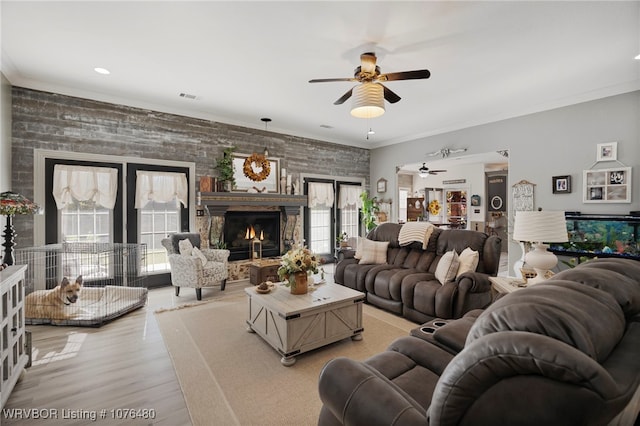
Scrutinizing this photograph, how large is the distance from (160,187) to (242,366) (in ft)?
11.9

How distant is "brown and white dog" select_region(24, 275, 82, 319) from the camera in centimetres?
343

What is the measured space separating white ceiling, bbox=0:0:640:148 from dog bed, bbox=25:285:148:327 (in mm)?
2899

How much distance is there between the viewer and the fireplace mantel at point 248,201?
5215mm

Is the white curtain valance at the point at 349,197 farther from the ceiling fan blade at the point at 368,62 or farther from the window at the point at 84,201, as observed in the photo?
the window at the point at 84,201

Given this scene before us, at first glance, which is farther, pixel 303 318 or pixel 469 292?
pixel 469 292

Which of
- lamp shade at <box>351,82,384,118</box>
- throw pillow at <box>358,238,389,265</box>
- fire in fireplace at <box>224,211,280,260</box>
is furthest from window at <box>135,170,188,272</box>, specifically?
lamp shade at <box>351,82,384,118</box>

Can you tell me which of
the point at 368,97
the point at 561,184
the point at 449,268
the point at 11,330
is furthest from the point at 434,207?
the point at 11,330

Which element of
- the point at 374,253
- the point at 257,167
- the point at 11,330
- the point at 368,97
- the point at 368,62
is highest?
Answer: the point at 368,62

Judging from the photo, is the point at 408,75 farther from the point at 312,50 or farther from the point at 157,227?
the point at 157,227

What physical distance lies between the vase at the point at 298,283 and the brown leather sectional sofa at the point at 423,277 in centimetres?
126

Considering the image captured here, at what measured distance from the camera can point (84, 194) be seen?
174 inches

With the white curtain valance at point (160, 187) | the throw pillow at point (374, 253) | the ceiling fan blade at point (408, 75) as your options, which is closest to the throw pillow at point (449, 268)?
the throw pillow at point (374, 253)

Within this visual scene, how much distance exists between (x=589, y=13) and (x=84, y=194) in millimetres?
6331

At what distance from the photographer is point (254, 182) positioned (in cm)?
601
